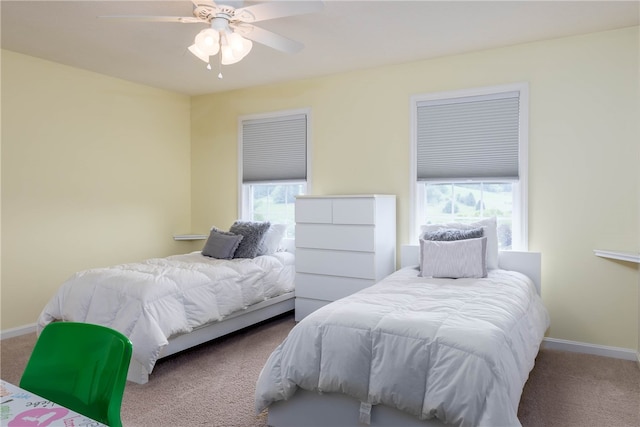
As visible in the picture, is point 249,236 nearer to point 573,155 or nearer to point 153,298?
point 153,298

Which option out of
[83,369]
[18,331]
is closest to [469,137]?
[83,369]

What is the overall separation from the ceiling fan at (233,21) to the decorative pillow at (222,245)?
1.87m

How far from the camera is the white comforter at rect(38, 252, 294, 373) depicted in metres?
2.97

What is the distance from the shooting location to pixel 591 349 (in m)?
3.53

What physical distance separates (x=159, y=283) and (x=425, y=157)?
8.49ft

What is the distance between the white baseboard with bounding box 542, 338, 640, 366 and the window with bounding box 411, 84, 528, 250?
819mm

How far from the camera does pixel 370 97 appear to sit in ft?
14.6

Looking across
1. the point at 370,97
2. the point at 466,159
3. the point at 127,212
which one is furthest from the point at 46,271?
the point at 466,159

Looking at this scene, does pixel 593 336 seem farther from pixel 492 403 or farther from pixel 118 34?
pixel 118 34

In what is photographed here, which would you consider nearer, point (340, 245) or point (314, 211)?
point (340, 245)

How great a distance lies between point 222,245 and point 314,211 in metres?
0.95

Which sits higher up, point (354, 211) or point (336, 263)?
point (354, 211)

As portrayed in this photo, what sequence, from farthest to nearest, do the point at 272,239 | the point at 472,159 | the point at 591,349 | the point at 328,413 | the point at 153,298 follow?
the point at 272,239, the point at 472,159, the point at 591,349, the point at 153,298, the point at 328,413

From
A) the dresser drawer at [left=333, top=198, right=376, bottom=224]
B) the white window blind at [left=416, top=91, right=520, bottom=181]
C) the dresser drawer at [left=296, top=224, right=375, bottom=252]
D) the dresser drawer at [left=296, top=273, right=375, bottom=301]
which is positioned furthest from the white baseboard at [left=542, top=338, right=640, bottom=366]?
the dresser drawer at [left=333, top=198, right=376, bottom=224]
